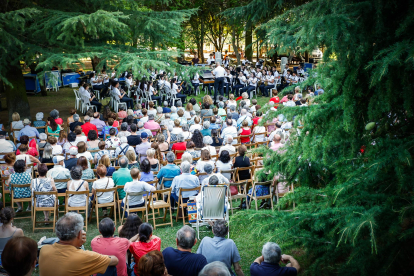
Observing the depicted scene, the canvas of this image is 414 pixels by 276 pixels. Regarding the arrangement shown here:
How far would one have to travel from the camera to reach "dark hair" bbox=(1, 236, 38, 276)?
341 cm

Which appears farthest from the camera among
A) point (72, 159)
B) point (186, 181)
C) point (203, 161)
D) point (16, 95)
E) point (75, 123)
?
point (16, 95)

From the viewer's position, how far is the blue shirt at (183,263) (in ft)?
14.1

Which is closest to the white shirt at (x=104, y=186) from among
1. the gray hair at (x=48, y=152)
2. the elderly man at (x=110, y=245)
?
the gray hair at (x=48, y=152)

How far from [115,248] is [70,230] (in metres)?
1.20

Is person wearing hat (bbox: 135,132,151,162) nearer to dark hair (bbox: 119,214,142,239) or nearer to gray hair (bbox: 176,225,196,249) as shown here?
dark hair (bbox: 119,214,142,239)

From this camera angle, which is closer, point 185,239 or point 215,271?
point 215,271

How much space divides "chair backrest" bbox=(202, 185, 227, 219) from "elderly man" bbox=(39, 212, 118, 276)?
3401mm

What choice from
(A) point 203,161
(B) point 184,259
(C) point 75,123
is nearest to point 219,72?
(C) point 75,123

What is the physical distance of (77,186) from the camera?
743cm

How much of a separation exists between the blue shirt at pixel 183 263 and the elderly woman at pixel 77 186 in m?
3.62

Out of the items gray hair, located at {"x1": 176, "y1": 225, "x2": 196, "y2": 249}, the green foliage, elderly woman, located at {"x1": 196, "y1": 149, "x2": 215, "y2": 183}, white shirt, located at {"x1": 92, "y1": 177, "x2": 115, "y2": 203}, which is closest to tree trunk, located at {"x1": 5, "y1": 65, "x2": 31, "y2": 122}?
white shirt, located at {"x1": 92, "y1": 177, "x2": 115, "y2": 203}

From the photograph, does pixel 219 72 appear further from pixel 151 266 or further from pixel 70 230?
pixel 70 230

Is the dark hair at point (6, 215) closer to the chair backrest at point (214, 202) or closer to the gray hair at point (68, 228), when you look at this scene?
the gray hair at point (68, 228)

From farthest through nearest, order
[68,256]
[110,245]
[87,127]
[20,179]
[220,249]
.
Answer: [87,127]
[20,179]
[220,249]
[110,245]
[68,256]
